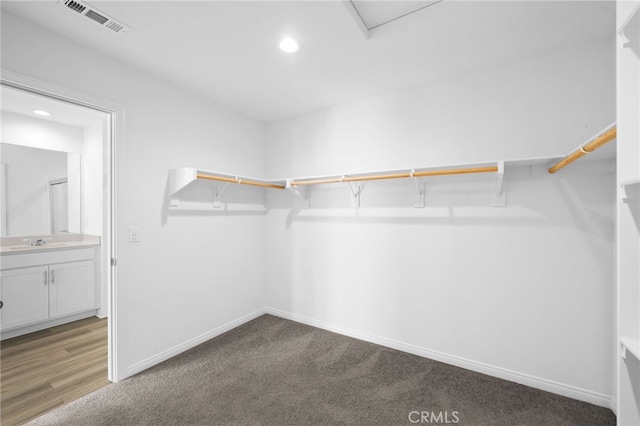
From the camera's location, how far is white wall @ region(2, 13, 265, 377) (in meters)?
1.85

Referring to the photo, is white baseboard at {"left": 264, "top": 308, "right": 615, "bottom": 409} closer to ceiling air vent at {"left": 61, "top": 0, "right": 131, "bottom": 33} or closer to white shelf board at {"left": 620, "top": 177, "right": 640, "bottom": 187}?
white shelf board at {"left": 620, "top": 177, "right": 640, "bottom": 187}

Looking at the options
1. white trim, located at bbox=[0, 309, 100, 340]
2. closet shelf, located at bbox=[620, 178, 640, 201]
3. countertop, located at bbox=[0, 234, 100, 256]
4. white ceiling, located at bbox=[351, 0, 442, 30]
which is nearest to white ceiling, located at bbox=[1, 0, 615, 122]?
white ceiling, located at bbox=[351, 0, 442, 30]

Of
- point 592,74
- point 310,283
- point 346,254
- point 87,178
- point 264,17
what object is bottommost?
point 310,283

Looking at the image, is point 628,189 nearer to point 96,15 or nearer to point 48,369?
point 96,15

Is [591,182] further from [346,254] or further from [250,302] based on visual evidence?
[250,302]

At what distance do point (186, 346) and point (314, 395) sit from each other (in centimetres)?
134

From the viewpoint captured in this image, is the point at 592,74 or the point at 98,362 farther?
the point at 98,362

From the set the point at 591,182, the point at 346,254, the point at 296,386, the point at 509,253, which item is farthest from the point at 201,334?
the point at 591,182

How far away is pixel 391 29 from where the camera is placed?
5.84 feet

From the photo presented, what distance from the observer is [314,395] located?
195 cm

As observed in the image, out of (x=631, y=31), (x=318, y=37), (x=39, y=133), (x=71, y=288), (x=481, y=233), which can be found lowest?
(x=71, y=288)

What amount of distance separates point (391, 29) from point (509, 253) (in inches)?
70.9

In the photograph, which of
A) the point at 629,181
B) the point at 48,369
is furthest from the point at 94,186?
the point at 629,181

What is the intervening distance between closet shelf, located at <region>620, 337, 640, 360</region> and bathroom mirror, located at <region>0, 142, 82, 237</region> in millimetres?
4873
